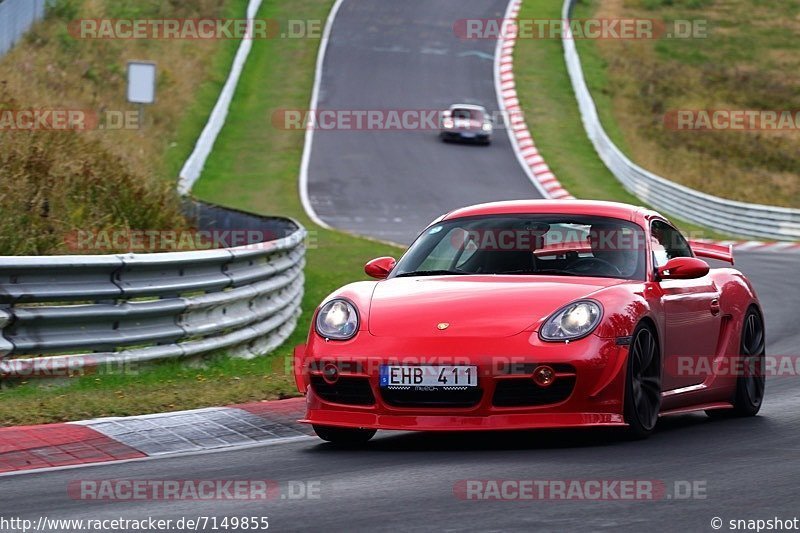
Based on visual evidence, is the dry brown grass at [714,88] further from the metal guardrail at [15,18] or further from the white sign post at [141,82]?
the white sign post at [141,82]

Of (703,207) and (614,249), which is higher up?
(614,249)

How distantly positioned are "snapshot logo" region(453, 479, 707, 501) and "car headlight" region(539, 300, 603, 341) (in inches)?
45.9

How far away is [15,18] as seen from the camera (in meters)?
33.2

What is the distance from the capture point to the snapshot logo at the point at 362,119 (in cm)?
4125

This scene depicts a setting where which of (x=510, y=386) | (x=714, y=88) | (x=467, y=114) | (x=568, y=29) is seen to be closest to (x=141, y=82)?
(x=467, y=114)

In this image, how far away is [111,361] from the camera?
33.5 ft

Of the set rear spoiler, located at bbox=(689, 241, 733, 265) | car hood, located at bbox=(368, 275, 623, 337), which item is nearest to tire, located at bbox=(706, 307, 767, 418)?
rear spoiler, located at bbox=(689, 241, 733, 265)

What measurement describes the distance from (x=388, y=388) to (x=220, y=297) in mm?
4677

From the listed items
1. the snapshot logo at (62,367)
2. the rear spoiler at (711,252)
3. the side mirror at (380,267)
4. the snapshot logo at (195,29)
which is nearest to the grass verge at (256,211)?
the snapshot logo at (62,367)

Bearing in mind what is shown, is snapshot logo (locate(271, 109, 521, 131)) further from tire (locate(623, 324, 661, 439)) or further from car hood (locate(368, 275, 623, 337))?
tire (locate(623, 324, 661, 439))

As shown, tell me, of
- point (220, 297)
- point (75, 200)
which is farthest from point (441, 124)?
point (220, 297)

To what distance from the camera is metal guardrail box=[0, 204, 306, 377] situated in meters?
9.64

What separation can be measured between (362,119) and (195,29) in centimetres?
843

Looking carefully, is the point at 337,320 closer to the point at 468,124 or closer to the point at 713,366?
the point at 713,366
